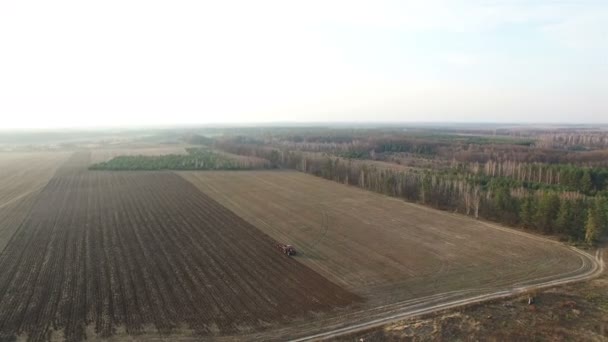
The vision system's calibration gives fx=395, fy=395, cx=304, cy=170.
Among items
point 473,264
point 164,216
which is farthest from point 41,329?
point 473,264

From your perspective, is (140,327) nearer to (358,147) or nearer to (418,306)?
(418,306)

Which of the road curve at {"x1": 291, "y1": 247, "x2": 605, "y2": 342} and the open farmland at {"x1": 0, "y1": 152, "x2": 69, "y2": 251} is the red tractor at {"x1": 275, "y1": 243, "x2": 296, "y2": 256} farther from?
the open farmland at {"x1": 0, "y1": 152, "x2": 69, "y2": 251}

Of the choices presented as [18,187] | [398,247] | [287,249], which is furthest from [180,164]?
[398,247]

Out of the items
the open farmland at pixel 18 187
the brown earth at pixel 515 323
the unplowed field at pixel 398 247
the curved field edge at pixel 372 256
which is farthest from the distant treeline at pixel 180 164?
the brown earth at pixel 515 323

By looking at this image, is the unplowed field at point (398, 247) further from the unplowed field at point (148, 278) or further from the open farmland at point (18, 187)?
the open farmland at point (18, 187)

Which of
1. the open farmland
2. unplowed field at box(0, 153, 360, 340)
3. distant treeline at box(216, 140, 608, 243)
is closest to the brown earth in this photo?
unplowed field at box(0, 153, 360, 340)

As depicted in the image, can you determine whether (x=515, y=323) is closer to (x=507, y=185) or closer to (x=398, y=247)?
(x=398, y=247)
